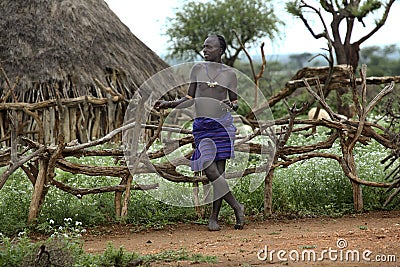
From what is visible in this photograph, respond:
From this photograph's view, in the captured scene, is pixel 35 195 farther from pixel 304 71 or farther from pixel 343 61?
pixel 343 61

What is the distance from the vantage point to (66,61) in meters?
13.2

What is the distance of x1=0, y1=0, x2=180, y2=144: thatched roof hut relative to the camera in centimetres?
1290

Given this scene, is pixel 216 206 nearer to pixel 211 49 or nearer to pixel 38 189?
pixel 211 49

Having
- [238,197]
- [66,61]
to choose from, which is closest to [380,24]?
[66,61]

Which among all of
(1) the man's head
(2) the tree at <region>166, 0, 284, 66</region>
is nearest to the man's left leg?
(1) the man's head

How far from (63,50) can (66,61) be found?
1.02ft

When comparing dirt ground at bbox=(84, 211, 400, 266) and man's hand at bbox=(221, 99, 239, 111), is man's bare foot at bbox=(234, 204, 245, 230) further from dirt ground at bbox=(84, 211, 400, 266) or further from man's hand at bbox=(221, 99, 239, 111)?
man's hand at bbox=(221, 99, 239, 111)

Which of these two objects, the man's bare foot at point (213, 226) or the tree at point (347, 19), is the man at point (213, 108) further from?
the tree at point (347, 19)

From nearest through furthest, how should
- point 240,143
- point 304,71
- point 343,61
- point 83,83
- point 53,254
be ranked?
1. point 53,254
2. point 240,143
3. point 304,71
4. point 83,83
5. point 343,61

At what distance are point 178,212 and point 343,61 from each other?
37.5ft

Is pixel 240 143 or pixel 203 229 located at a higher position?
pixel 240 143

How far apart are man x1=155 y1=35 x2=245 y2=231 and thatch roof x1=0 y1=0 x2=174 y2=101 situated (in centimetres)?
762

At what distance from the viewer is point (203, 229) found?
575 centimetres

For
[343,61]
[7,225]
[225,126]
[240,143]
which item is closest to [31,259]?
[7,225]
